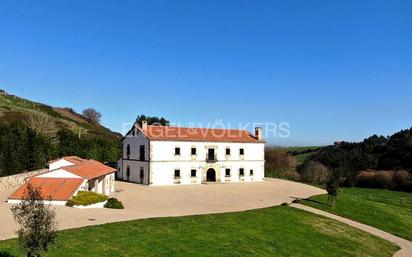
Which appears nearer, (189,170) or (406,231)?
(406,231)

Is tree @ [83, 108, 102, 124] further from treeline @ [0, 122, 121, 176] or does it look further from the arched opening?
the arched opening

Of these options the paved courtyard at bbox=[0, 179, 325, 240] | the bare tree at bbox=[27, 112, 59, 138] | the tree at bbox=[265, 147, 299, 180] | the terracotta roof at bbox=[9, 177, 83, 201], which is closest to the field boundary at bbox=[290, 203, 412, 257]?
the paved courtyard at bbox=[0, 179, 325, 240]

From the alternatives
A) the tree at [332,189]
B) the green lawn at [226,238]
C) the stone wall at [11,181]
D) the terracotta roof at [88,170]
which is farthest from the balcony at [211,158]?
the stone wall at [11,181]

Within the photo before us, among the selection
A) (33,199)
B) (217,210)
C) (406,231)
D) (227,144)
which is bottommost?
(406,231)

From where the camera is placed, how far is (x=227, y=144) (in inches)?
2195

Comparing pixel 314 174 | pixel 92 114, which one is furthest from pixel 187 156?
pixel 92 114

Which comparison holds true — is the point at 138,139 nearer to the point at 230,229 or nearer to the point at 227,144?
the point at 227,144

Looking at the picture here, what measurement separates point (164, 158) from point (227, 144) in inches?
385

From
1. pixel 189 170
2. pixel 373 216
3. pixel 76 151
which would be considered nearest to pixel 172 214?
pixel 373 216

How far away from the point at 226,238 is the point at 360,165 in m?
86.8

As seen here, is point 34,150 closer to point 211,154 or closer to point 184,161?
point 184,161

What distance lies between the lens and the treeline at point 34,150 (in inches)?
1857

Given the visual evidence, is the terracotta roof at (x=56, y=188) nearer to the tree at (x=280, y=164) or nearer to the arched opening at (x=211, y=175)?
the arched opening at (x=211, y=175)

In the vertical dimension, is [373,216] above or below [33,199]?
below
